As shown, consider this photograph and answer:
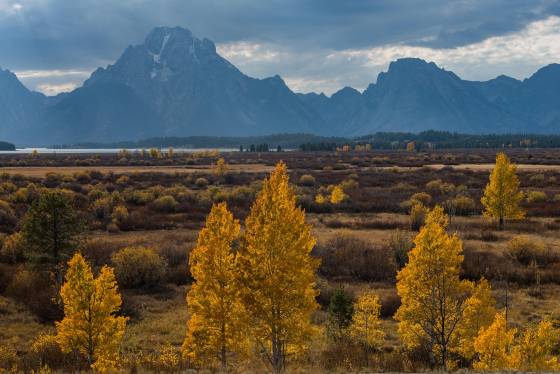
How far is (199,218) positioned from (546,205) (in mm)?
35135

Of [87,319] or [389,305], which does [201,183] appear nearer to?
[389,305]

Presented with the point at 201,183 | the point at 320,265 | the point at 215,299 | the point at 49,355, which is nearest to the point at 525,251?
the point at 320,265

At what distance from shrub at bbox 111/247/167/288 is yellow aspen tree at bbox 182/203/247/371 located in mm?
11578

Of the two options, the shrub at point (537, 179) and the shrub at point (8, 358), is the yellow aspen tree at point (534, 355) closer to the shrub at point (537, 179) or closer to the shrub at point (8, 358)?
the shrub at point (8, 358)

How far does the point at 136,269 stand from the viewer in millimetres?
24219

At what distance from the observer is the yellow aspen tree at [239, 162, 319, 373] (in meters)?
12.5

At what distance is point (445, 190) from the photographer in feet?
193

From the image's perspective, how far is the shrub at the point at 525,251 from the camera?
28345mm

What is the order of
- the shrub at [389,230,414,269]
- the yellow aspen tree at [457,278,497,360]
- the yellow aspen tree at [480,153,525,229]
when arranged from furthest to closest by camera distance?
the yellow aspen tree at [480,153,525,229], the shrub at [389,230,414,269], the yellow aspen tree at [457,278,497,360]

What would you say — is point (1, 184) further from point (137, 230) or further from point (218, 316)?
point (218, 316)

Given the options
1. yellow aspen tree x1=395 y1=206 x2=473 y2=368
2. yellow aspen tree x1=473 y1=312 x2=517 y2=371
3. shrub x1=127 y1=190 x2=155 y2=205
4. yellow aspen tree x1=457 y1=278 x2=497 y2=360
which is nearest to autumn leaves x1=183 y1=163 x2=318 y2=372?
yellow aspen tree x1=395 y1=206 x2=473 y2=368

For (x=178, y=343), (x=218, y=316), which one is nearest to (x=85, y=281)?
(x=218, y=316)

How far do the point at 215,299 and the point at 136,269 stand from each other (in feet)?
40.8

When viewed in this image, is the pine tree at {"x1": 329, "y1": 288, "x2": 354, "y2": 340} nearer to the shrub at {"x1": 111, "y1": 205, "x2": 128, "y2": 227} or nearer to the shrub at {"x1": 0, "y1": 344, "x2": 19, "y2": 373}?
the shrub at {"x1": 0, "y1": 344, "x2": 19, "y2": 373}
